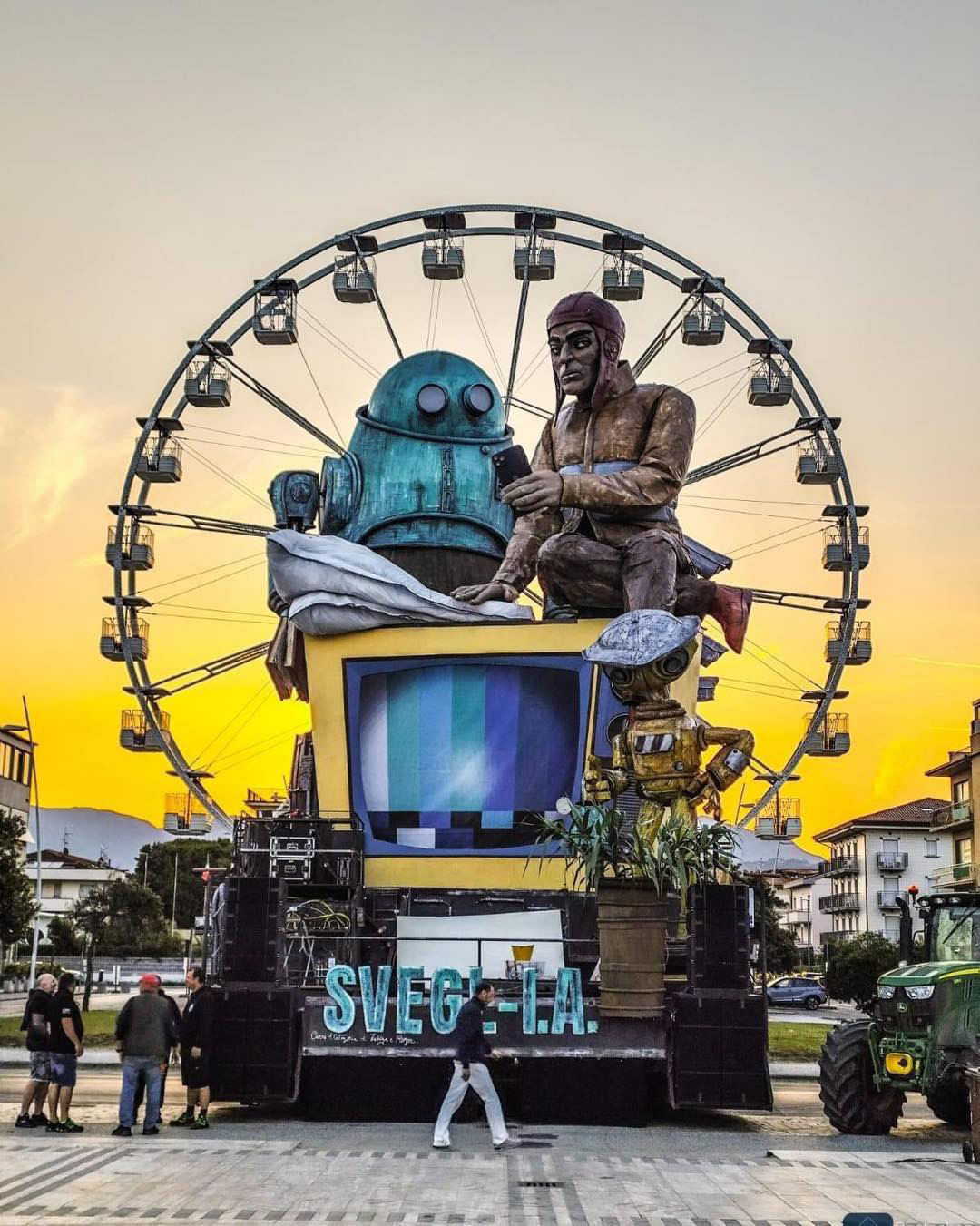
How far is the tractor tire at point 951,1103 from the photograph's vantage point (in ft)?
57.3

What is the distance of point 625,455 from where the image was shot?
59.9 ft

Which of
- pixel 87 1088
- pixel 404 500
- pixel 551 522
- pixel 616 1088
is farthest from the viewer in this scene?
pixel 404 500

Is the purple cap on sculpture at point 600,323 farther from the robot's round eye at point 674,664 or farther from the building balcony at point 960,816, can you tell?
the building balcony at point 960,816

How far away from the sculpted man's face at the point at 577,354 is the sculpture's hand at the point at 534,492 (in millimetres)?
1746

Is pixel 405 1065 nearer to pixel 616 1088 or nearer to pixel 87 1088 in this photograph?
pixel 616 1088

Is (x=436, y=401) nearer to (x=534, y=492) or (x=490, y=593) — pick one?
(x=490, y=593)

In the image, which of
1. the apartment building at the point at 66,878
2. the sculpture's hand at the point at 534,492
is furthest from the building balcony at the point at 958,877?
the apartment building at the point at 66,878

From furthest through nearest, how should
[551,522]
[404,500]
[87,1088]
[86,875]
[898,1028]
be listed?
[86,875] < [404,500] < [87,1088] < [551,522] < [898,1028]

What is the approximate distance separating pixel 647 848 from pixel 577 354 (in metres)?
5.65

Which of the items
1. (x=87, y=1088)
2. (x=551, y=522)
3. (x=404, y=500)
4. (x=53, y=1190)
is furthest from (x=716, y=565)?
(x=53, y=1190)

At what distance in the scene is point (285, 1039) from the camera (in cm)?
1745

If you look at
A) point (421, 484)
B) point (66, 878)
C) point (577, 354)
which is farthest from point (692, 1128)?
point (66, 878)

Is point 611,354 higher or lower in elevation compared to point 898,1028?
higher

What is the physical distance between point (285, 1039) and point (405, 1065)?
56.2 inches
